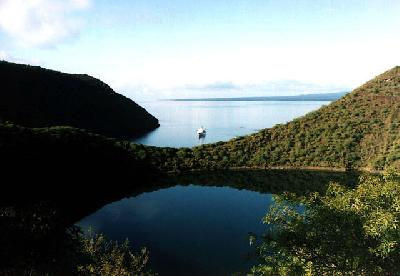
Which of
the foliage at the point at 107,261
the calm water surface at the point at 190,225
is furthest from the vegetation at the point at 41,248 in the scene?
the calm water surface at the point at 190,225

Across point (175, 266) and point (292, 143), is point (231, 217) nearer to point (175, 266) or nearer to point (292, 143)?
point (175, 266)

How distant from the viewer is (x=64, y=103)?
143250 mm

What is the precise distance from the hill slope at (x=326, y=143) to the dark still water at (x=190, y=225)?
16.4 metres

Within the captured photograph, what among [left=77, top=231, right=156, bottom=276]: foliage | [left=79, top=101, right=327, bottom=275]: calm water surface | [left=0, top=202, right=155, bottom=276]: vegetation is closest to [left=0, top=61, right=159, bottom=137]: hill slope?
[left=79, top=101, right=327, bottom=275]: calm water surface

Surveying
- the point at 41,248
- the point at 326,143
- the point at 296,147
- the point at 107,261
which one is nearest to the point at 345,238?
the point at 107,261

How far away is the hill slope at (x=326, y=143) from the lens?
3017 inches

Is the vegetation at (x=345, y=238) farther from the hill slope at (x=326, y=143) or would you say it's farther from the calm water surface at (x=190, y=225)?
the hill slope at (x=326, y=143)

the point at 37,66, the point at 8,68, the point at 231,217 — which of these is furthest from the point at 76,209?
the point at 37,66

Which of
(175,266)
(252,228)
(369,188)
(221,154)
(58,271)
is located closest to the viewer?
(369,188)

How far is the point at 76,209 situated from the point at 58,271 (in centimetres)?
3443

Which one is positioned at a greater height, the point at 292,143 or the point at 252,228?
the point at 292,143

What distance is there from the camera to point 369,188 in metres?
21.3

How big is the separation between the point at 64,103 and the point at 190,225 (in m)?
110

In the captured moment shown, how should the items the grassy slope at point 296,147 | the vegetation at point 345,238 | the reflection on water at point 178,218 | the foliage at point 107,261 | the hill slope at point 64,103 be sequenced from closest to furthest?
1. the vegetation at point 345,238
2. the foliage at point 107,261
3. the reflection on water at point 178,218
4. the grassy slope at point 296,147
5. the hill slope at point 64,103
